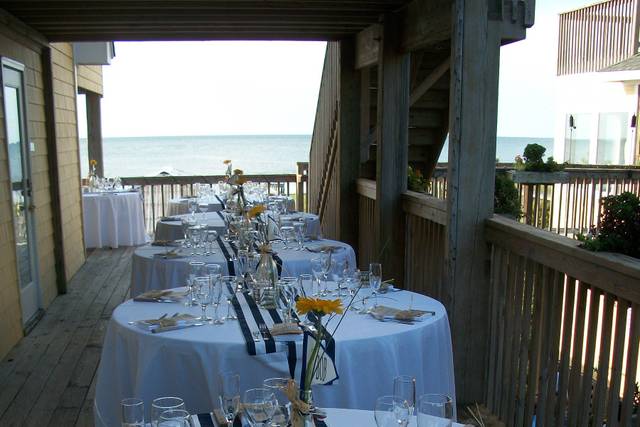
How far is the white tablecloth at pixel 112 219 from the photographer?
8.63m

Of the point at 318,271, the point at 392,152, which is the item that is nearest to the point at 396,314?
the point at 318,271

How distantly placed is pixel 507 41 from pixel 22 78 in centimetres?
400

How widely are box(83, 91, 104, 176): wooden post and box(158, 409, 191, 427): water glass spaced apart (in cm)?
926

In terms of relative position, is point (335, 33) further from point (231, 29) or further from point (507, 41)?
point (507, 41)

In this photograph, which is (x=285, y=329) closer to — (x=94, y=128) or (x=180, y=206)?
(x=180, y=206)

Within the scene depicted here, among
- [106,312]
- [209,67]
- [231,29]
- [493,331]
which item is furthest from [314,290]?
[209,67]

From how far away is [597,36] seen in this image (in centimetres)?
1334

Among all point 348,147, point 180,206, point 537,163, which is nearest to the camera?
point 537,163

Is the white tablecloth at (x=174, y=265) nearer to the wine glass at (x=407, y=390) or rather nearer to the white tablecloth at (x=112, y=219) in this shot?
the wine glass at (x=407, y=390)

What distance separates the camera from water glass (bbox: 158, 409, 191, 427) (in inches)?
60.1

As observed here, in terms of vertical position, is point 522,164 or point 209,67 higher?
point 209,67

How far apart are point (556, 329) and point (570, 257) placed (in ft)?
1.34

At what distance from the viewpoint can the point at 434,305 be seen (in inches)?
116

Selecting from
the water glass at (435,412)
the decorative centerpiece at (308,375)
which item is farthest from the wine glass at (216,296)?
the water glass at (435,412)
